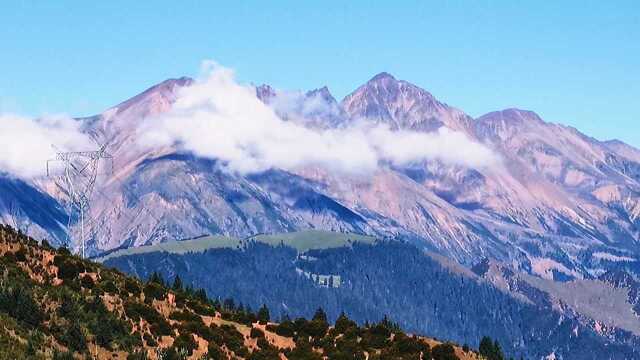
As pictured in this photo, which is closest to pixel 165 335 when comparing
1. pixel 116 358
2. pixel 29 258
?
pixel 116 358

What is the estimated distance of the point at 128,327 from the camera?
108438mm

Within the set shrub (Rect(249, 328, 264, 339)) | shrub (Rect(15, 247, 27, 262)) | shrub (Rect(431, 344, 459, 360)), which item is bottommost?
shrub (Rect(431, 344, 459, 360))

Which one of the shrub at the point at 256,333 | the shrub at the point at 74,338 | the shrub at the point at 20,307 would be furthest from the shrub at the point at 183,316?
the shrub at the point at 20,307

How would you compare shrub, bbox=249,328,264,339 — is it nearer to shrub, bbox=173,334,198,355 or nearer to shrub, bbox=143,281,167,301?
shrub, bbox=143,281,167,301

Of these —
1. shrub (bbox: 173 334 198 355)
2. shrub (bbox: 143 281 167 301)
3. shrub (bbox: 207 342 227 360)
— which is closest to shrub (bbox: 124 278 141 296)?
shrub (bbox: 143 281 167 301)

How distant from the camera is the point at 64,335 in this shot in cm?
9744

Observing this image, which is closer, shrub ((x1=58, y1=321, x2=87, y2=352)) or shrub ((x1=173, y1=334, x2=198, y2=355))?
shrub ((x1=58, y1=321, x2=87, y2=352))

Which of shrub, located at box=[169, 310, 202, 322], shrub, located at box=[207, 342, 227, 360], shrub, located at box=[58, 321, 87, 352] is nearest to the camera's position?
shrub, located at box=[58, 321, 87, 352]

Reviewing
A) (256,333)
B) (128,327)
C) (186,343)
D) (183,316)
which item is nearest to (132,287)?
(183,316)

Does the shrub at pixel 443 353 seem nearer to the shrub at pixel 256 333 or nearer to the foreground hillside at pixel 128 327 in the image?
the foreground hillside at pixel 128 327

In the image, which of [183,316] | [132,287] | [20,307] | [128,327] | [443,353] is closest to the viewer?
[20,307]

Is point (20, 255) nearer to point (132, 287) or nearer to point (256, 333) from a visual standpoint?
point (132, 287)

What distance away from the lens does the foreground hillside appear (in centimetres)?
9744

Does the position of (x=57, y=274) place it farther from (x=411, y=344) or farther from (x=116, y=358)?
(x=411, y=344)
